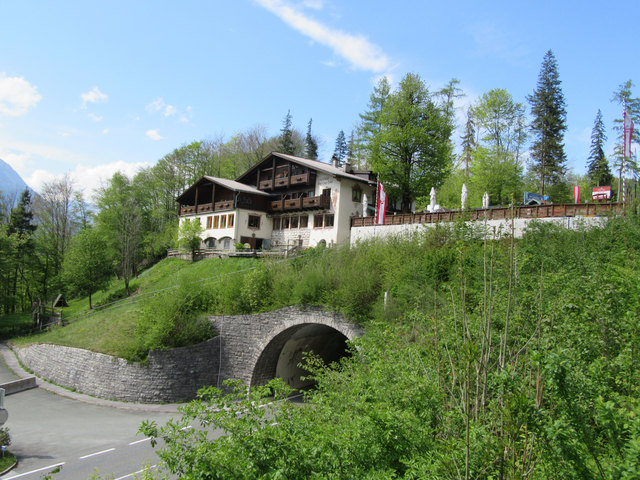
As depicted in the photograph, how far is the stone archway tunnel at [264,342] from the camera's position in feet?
61.8

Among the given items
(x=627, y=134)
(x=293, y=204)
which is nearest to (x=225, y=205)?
(x=293, y=204)

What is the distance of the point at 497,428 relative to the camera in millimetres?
4633

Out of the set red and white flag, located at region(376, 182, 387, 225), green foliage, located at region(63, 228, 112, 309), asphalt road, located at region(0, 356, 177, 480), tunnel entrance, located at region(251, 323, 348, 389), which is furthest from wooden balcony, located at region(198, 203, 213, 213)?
asphalt road, located at region(0, 356, 177, 480)

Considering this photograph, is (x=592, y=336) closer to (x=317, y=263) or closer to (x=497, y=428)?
(x=497, y=428)

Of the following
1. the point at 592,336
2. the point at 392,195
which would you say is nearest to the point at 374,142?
the point at 392,195

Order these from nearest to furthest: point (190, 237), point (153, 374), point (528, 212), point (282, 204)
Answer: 1. point (528, 212)
2. point (153, 374)
3. point (282, 204)
4. point (190, 237)

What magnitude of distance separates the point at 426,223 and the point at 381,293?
657 cm

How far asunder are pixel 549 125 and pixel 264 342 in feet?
103

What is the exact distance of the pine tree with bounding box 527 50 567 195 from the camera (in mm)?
35000

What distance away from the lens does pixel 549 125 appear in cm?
3578

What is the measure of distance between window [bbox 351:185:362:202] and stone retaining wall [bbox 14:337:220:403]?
15437 mm

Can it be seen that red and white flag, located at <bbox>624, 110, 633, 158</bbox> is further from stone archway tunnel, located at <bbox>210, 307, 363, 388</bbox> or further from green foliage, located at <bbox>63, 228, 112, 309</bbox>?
green foliage, located at <bbox>63, 228, 112, 309</bbox>

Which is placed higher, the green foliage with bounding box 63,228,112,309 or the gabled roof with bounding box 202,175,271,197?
the gabled roof with bounding box 202,175,271,197

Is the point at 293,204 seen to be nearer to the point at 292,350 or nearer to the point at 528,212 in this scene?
the point at 292,350
